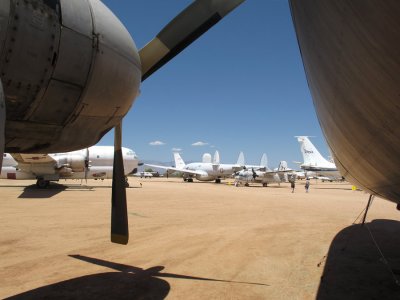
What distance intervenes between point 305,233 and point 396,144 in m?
8.44

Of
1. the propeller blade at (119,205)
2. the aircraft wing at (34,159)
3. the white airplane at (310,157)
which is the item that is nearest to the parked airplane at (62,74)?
the propeller blade at (119,205)

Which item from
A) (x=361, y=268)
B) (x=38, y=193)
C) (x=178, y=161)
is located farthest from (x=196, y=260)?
(x=178, y=161)

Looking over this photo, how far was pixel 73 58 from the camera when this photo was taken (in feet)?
9.56

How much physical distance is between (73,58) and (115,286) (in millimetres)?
3978

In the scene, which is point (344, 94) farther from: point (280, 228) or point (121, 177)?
point (280, 228)

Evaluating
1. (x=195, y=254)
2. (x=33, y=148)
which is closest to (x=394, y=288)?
(x=195, y=254)

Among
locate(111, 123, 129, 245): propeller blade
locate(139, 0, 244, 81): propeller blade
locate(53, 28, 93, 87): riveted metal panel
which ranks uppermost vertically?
locate(139, 0, 244, 81): propeller blade

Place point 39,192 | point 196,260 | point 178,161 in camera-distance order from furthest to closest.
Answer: point 178,161, point 39,192, point 196,260

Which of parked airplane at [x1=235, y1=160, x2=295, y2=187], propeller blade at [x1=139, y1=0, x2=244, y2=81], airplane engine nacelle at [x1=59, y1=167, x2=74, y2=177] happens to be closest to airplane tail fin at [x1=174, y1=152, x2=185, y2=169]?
parked airplane at [x1=235, y1=160, x2=295, y2=187]

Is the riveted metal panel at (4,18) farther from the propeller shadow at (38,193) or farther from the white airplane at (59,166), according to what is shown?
the white airplane at (59,166)

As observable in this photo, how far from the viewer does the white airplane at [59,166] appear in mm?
26742

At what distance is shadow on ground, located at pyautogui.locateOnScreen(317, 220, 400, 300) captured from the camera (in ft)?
17.3

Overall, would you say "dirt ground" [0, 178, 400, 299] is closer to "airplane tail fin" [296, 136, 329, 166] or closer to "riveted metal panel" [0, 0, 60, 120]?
"riveted metal panel" [0, 0, 60, 120]

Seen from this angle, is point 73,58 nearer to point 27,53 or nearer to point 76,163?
point 27,53
